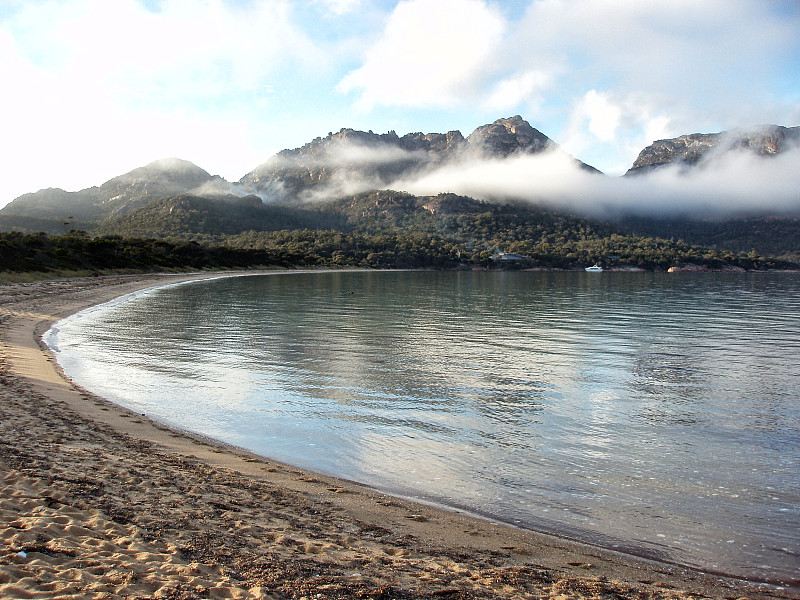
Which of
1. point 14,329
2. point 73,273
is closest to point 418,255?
point 73,273

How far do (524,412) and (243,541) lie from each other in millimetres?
9526

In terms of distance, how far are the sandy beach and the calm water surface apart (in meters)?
0.93

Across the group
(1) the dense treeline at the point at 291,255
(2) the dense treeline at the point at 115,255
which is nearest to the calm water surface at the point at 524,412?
(2) the dense treeline at the point at 115,255

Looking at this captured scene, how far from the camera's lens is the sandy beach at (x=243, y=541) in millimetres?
4895

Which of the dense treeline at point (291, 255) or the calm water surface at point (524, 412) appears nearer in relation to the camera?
the calm water surface at point (524, 412)

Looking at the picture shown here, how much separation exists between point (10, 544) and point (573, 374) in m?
17.4

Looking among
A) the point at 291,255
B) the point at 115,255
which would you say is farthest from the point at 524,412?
the point at 291,255

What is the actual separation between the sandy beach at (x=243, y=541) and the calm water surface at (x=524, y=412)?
3.04 ft

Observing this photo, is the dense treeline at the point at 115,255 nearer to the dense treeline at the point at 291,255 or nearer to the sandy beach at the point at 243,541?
the dense treeline at the point at 291,255

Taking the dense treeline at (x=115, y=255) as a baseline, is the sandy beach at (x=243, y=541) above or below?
below

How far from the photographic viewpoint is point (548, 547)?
6773 millimetres

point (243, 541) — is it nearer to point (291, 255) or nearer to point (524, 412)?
point (524, 412)

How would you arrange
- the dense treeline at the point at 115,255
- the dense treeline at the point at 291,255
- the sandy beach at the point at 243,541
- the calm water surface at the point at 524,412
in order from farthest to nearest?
the dense treeline at the point at 291,255 < the dense treeline at the point at 115,255 < the calm water surface at the point at 524,412 < the sandy beach at the point at 243,541

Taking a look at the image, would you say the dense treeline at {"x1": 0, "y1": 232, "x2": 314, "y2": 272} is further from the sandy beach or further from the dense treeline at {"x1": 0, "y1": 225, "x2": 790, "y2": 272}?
the sandy beach
